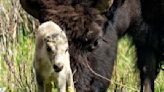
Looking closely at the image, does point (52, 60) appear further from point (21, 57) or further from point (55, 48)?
point (21, 57)

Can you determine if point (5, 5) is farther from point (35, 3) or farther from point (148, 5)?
point (35, 3)

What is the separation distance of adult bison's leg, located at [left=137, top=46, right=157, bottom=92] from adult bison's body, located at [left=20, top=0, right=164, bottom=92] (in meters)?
0.33

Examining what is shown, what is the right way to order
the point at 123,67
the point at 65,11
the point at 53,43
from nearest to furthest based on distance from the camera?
the point at 53,43 < the point at 65,11 < the point at 123,67

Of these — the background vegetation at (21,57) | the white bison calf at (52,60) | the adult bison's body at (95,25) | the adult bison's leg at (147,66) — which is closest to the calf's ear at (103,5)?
the adult bison's body at (95,25)

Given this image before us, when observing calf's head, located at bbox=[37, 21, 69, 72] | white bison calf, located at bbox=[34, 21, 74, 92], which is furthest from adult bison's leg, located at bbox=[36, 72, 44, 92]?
calf's head, located at bbox=[37, 21, 69, 72]

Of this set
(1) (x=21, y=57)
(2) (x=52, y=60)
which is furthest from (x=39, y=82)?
(1) (x=21, y=57)

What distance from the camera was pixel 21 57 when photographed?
5.85m

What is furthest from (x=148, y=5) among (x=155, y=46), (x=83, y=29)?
(x=83, y=29)

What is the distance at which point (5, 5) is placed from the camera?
6.32 meters

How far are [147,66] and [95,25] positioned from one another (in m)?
2.14

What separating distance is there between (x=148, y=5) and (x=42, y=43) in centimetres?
323

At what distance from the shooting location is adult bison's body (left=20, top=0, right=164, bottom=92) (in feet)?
12.3

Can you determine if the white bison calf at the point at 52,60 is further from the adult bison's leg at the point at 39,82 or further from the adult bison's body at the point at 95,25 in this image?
the adult bison's body at the point at 95,25

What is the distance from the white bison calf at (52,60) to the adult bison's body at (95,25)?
3.50 feet
